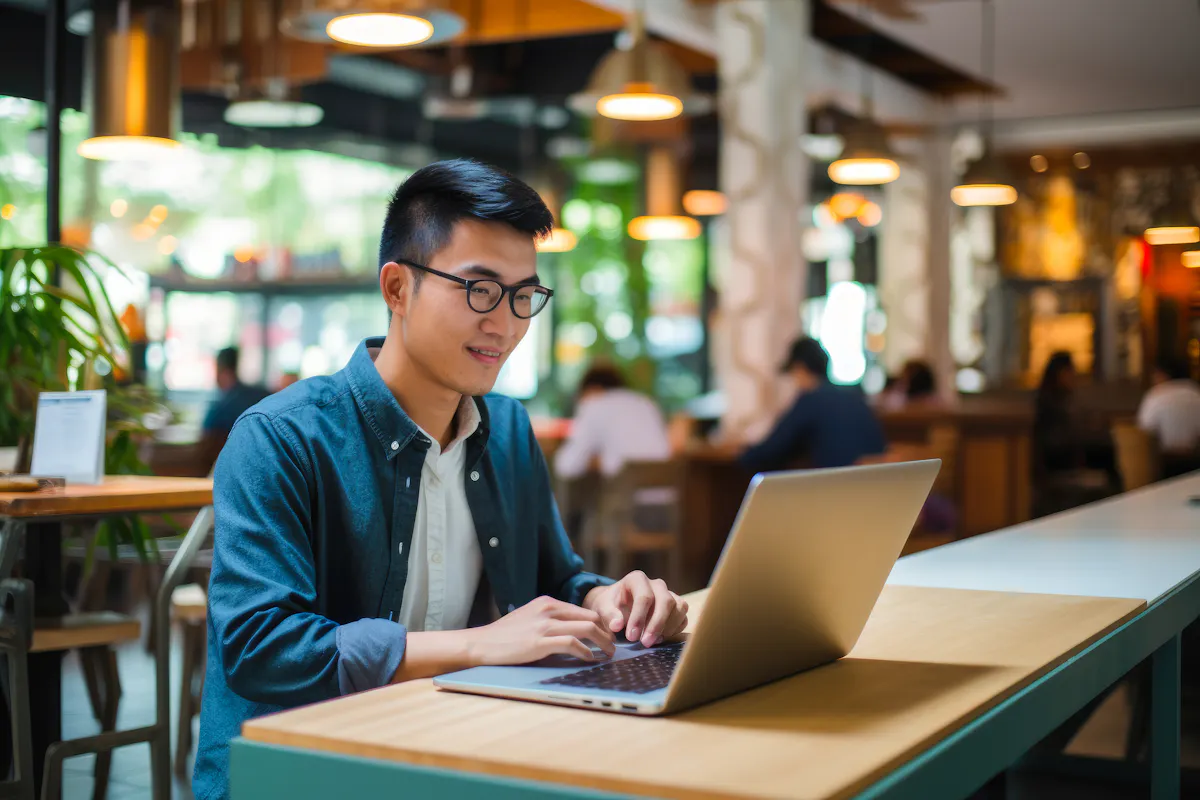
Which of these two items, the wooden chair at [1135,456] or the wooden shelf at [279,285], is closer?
the wooden chair at [1135,456]

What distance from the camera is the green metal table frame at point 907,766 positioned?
3.27 feet

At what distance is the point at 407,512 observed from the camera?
5.65ft

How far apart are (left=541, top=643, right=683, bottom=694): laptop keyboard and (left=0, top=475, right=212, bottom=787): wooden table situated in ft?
5.98

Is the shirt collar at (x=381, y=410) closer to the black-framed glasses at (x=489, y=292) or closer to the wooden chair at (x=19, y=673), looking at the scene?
the black-framed glasses at (x=489, y=292)

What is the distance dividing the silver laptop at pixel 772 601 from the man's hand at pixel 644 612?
0.05 m

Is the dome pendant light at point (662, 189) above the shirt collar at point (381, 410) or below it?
above

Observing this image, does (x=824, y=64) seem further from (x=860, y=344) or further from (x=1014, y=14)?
(x=860, y=344)

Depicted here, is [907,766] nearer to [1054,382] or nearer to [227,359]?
[227,359]

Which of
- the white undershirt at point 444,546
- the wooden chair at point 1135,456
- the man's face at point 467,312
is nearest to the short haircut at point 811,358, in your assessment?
the wooden chair at point 1135,456

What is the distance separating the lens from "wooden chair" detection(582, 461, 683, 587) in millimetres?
6438

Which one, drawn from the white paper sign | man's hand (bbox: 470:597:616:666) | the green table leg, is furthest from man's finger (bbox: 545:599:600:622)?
the white paper sign

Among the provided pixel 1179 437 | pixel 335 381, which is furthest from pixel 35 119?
pixel 1179 437

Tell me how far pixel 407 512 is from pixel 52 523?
1.82 m

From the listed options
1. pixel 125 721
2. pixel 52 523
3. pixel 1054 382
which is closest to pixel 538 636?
pixel 52 523
